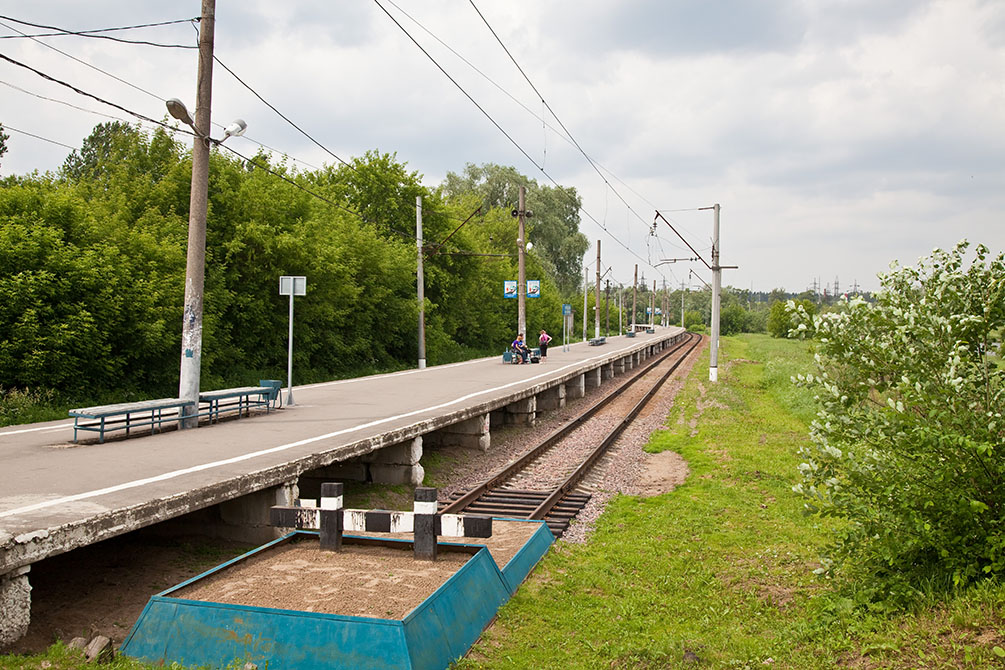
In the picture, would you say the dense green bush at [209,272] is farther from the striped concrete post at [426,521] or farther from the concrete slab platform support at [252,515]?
the striped concrete post at [426,521]

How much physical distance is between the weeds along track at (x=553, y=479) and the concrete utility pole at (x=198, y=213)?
4.73 meters

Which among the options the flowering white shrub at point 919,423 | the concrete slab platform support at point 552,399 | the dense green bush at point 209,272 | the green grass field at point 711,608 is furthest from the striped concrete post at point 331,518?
the concrete slab platform support at point 552,399

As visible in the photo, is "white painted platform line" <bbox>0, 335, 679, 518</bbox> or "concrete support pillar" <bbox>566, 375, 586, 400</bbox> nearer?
"white painted platform line" <bbox>0, 335, 679, 518</bbox>

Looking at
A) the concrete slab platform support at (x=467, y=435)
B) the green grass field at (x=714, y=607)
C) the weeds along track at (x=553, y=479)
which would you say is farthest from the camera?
the concrete slab platform support at (x=467, y=435)

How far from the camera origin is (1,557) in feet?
17.3

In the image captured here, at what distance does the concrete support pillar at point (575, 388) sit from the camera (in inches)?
1048

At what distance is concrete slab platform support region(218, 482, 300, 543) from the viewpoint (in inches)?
336

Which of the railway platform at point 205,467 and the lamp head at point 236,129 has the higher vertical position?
the lamp head at point 236,129

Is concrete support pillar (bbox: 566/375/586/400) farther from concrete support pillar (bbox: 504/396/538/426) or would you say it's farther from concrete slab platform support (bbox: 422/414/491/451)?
concrete slab platform support (bbox: 422/414/491/451)

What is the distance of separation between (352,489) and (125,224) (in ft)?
34.5

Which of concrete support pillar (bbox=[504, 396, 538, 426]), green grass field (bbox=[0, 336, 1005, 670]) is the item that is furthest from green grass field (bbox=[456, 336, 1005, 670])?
concrete support pillar (bbox=[504, 396, 538, 426])

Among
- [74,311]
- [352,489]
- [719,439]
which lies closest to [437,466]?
[352,489]

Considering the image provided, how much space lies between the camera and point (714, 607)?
6.71 meters

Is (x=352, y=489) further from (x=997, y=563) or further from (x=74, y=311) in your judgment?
(x=997, y=563)
